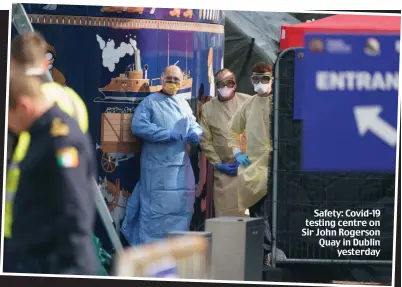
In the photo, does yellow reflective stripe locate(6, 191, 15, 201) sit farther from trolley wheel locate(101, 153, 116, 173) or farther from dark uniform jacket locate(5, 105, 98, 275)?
trolley wheel locate(101, 153, 116, 173)

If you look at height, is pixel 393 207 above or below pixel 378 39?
below

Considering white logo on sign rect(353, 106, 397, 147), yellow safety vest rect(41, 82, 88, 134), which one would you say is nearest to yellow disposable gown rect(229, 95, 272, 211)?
white logo on sign rect(353, 106, 397, 147)

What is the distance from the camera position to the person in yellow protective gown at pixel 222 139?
12.4 meters

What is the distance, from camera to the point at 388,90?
12141 millimetres

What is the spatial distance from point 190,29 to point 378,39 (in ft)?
4.81

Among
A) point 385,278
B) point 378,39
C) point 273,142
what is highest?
point 378,39

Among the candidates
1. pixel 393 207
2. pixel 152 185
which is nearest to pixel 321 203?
pixel 393 207

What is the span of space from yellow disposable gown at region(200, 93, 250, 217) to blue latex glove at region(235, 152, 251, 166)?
0.06m

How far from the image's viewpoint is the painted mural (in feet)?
39.9

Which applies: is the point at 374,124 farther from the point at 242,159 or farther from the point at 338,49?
the point at 242,159

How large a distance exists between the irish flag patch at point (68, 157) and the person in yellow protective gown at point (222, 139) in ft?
3.31

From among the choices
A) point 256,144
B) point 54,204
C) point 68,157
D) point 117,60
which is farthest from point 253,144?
point 54,204

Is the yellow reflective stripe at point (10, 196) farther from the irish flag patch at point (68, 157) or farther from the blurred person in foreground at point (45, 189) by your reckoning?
the irish flag patch at point (68, 157)

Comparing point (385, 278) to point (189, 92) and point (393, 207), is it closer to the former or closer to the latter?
point (393, 207)
